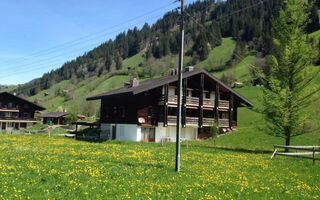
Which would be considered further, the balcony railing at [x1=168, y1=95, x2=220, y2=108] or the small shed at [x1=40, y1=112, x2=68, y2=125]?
the small shed at [x1=40, y1=112, x2=68, y2=125]

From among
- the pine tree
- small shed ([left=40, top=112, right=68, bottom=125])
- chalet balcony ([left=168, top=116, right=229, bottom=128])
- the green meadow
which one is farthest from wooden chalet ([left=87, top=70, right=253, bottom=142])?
small shed ([left=40, top=112, right=68, bottom=125])

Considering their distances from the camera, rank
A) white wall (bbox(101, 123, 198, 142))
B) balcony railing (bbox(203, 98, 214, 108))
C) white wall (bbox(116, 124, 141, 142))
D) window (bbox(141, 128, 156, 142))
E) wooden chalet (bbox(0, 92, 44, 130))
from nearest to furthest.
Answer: white wall (bbox(116, 124, 141, 142)) < white wall (bbox(101, 123, 198, 142)) < window (bbox(141, 128, 156, 142)) < balcony railing (bbox(203, 98, 214, 108)) < wooden chalet (bbox(0, 92, 44, 130))

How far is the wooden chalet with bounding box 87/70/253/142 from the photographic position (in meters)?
43.2

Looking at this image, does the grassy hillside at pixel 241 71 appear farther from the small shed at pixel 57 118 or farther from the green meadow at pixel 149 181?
the green meadow at pixel 149 181

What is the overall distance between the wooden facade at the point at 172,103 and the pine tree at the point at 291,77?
12824 mm

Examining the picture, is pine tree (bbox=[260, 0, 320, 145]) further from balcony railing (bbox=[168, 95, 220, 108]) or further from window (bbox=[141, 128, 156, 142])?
window (bbox=[141, 128, 156, 142])

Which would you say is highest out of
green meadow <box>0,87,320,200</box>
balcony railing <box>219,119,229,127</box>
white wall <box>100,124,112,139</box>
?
balcony railing <box>219,119,229,127</box>

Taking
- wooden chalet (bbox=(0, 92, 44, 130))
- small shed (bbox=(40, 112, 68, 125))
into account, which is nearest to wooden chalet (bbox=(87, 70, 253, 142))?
wooden chalet (bbox=(0, 92, 44, 130))

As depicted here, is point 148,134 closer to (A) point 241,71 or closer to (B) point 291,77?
(B) point 291,77

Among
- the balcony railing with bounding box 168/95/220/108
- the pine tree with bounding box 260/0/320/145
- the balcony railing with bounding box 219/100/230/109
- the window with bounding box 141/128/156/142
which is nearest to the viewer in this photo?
the pine tree with bounding box 260/0/320/145

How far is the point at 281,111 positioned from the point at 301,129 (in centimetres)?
313

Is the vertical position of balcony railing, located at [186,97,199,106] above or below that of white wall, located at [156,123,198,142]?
above

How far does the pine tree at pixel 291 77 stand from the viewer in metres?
28.8

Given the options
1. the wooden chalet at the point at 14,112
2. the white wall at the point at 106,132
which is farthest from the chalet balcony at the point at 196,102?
the wooden chalet at the point at 14,112
